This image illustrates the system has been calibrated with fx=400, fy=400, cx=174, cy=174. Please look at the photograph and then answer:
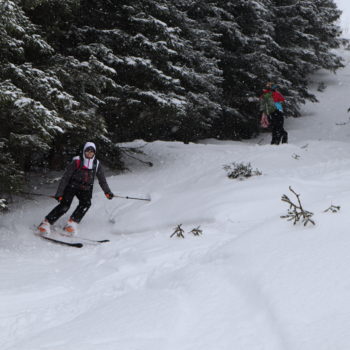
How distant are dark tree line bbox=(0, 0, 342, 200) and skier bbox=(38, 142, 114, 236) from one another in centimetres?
67

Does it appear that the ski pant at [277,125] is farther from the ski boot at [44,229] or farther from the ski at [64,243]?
the ski at [64,243]

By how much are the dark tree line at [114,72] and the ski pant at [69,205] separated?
1.11 metres

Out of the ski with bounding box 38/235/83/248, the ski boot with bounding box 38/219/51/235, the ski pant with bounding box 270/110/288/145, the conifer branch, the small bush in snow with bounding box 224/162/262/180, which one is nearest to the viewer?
the conifer branch

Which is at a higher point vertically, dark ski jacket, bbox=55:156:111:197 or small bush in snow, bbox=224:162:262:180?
small bush in snow, bbox=224:162:262:180

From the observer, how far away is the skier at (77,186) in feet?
27.5

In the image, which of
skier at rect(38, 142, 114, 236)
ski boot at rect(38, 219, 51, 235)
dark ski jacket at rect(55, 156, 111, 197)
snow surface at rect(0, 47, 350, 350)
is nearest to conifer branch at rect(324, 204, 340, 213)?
snow surface at rect(0, 47, 350, 350)

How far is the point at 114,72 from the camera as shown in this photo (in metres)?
8.28

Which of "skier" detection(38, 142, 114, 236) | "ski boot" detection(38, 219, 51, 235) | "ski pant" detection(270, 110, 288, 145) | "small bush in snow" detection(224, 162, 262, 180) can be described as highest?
"ski pant" detection(270, 110, 288, 145)

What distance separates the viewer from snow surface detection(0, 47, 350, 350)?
3.28 m

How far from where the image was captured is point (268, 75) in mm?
18438

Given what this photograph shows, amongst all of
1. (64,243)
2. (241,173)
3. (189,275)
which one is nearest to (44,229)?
(64,243)

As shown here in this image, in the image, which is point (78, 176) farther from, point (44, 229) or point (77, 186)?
point (44, 229)

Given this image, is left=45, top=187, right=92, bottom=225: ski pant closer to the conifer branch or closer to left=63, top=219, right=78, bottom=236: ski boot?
left=63, top=219, right=78, bottom=236: ski boot

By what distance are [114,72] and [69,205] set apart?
298cm
